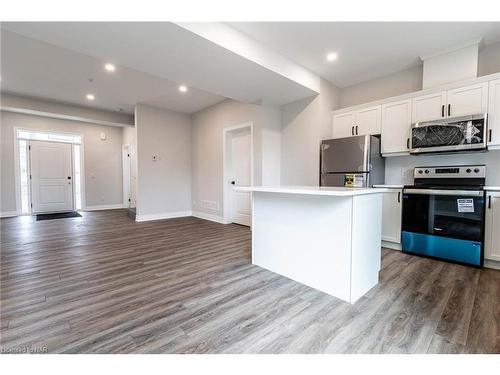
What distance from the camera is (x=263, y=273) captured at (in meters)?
2.46

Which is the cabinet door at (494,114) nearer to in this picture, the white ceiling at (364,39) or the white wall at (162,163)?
the white ceiling at (364,39)

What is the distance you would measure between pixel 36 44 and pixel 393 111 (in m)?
5.03

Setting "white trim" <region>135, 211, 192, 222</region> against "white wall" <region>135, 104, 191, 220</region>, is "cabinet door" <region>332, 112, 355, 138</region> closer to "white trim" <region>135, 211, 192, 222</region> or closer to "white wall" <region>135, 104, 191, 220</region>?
"white wall" <region>135, 104, 191, 220</region>

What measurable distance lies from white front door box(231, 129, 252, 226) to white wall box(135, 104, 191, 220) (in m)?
1.67

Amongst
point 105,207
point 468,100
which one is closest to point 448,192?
point 468,100

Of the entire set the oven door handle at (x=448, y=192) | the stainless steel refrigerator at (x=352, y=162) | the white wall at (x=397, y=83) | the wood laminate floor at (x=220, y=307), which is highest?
the white wall at (x=397, y=83)

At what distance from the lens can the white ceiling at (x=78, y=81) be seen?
323 centimetres

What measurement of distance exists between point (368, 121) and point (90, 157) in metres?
7.46

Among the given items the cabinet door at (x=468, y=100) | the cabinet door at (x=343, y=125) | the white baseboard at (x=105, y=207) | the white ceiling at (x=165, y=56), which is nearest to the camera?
the white ceiling at (x=165, y=56)

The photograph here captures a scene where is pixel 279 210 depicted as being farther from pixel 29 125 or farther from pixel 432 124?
pixel 29 125

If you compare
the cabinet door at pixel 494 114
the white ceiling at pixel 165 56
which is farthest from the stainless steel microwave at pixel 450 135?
the white ceiling at pixel 165 56

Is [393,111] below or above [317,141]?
above
